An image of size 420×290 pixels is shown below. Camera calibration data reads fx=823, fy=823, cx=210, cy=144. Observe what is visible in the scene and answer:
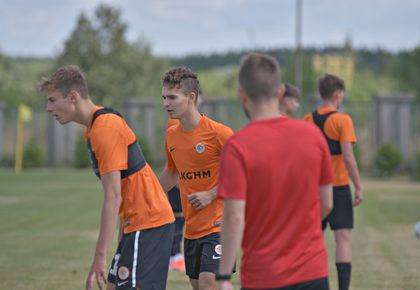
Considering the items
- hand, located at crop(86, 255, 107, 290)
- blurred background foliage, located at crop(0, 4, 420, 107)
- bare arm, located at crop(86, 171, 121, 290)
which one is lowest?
hand, located at crop(86, 255, 107, 290)

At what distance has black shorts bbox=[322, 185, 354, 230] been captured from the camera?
834 centimetres

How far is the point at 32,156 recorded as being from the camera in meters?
34.8

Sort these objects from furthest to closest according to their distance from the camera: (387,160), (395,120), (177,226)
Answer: (395,120) → (387,160) → (177,226)

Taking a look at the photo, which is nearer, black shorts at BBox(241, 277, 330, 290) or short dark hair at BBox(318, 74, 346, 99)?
black shorts at BBox(241, 277, 330, 290)

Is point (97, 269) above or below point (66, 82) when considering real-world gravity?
below

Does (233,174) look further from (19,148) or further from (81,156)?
(19,148)

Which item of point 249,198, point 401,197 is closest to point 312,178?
point 249,198

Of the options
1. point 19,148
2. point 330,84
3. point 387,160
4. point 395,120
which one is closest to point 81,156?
point 19,148

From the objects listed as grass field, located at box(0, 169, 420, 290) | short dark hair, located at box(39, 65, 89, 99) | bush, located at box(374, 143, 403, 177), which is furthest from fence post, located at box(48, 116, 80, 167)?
short dark hair, located at box(39, 65, 89, 99)

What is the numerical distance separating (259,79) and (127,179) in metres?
1.56

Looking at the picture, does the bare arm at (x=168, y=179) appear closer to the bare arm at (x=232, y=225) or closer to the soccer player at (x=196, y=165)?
the soccer player at (x=196, y=165)

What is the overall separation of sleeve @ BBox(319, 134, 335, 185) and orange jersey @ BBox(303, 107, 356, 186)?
3.88 meters

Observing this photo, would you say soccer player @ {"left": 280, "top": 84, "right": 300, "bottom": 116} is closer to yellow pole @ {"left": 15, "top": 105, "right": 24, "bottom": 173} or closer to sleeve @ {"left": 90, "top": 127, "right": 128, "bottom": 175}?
sleeve @ {"left": 90, "top": 127, "right": 128, "bottom": 175}

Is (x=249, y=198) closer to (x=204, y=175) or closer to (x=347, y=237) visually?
(x=204, y=175)
